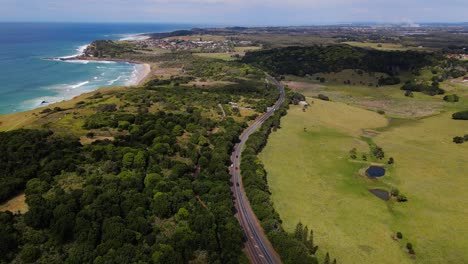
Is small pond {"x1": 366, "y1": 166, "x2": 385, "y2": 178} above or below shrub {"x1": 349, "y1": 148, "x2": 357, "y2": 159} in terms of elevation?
below

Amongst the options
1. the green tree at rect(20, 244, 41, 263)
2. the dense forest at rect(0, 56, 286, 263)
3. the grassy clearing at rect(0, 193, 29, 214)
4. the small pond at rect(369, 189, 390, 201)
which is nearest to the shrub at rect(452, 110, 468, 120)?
the small pond at rect(369, 189, 390, 201)

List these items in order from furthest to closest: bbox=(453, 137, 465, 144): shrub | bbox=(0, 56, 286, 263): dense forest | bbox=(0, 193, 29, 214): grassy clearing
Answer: bbox=(453, 137, 465, 144): shrub
bbox=(0, 193, 29, 214): grassy clearing
bbox=(0, 56, 286, 263): dense forest

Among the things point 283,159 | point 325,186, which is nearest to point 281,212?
point 325,186

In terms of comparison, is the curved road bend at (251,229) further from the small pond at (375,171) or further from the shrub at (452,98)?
the shrub at (452,98)

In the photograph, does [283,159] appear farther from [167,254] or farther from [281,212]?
[167,254]

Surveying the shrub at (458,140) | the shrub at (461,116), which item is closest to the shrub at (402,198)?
the shrub at (458,140)

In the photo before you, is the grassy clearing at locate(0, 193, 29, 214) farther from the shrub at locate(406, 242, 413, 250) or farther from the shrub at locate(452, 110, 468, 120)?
the shrub at locate(452, 110, 468, 120)
